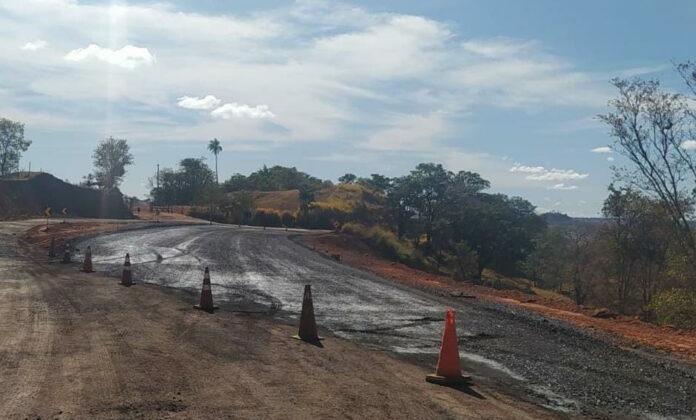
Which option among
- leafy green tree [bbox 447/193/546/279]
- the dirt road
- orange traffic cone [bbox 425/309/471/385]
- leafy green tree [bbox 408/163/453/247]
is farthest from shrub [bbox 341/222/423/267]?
orange traffic cone [bbox 425/309/471/385]

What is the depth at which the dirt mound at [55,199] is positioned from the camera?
6925cm

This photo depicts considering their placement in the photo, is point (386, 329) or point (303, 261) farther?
point (303, 261)

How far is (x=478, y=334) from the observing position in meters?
13.0

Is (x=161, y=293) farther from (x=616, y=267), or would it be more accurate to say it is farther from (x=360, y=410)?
(x=616, y=267)

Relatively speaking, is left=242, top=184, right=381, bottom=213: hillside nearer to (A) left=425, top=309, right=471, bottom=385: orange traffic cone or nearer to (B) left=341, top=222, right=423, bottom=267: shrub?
(B) left=341, top=222, right=423, bottom=267: shrub

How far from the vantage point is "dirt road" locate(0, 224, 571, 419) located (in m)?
6.45

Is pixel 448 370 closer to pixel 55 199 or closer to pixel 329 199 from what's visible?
pixel 55 199

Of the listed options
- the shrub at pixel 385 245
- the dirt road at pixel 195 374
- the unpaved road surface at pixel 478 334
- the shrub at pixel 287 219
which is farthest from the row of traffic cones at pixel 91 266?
the shrub at pixel 287 219

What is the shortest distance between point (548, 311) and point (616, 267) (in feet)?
103

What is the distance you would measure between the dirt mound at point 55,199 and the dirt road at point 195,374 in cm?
6035

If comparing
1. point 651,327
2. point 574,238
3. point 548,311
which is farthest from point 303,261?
point 574,238

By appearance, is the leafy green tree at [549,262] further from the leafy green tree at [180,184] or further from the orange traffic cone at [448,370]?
the leafy green tree at [180,184]

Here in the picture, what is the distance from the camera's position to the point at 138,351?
29.3 ft

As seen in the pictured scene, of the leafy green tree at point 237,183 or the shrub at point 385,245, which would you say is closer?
the shrub at point 385,245
